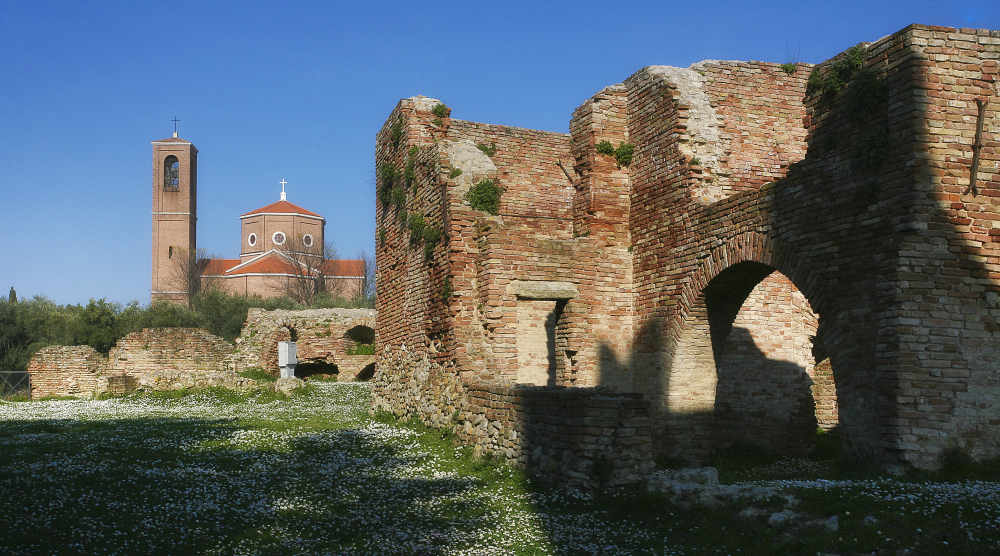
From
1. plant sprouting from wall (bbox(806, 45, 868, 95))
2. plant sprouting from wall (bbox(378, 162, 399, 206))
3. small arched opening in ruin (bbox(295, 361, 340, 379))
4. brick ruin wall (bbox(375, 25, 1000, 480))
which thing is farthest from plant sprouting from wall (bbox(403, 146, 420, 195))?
small arched opening in ruin (bbox(295, 361, 340, 379))

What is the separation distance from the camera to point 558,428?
780 cm

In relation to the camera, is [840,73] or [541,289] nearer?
[840,73]

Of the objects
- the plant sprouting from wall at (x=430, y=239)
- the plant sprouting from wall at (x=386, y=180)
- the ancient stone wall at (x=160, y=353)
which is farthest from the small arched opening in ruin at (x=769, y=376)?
the ancient stone wall at (x=160, y=353)

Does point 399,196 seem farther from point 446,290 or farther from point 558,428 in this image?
point 558,428

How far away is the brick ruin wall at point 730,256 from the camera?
7.14 metres

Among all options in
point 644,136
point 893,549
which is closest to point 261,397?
point 644,136

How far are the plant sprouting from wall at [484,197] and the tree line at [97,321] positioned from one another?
22.2 metres

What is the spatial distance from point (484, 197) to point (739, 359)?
4920mm

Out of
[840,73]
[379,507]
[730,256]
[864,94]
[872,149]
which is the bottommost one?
[379,507]

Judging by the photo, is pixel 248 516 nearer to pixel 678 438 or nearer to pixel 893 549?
pixel 893 549

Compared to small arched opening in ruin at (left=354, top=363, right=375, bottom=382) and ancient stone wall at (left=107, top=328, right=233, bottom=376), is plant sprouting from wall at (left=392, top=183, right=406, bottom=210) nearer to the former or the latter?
ancient stone wall at (left=107, top=328, right=233, bottom=376)

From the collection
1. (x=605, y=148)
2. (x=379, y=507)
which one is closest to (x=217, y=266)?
(x=605, y=148)

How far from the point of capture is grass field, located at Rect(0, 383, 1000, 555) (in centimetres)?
533

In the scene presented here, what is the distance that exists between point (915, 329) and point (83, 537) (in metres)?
7.57
